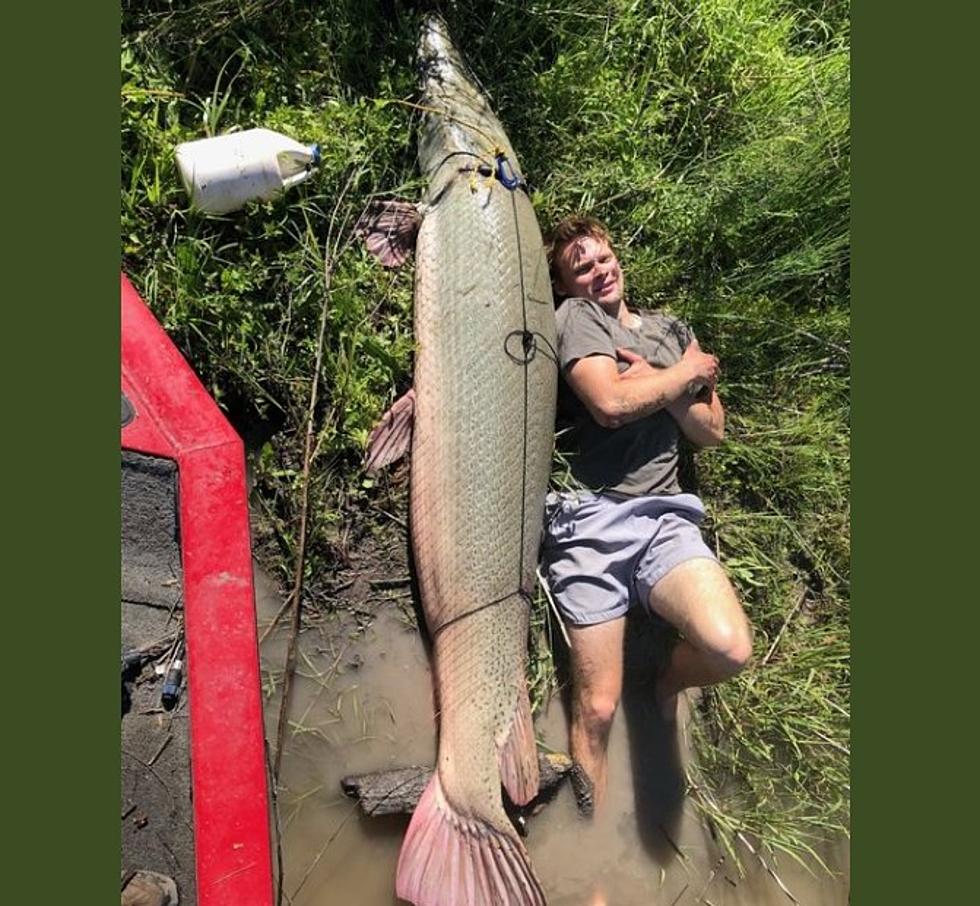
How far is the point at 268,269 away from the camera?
2.97m

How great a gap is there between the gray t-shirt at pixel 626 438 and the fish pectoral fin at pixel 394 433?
576mm

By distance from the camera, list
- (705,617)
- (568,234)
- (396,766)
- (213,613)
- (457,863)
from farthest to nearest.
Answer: (568,234) → (396,766) → (705,617) → (457,863) → (213,613)

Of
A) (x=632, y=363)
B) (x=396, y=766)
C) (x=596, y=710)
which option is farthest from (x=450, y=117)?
(x=396, y=766)

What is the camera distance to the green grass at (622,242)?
296 centimetres

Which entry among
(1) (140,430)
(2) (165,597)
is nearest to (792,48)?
(1) (140,430)

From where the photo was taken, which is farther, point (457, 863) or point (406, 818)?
point (406, 818)

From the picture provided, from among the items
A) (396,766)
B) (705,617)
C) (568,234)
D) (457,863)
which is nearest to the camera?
(457,863)

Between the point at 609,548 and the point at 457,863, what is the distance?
1.16 m

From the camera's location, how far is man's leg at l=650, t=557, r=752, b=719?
2842mm

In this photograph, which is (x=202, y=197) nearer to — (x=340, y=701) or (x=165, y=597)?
(x=165, y=597)

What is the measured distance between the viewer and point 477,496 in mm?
2812

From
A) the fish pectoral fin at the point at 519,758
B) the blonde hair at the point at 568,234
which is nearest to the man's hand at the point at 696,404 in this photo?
the blonde hair at the point at 568,234

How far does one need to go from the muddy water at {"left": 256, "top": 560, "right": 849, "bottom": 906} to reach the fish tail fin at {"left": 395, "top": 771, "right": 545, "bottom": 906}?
16 cm

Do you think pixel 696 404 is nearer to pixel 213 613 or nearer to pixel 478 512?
pixel 478 512
